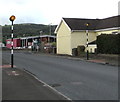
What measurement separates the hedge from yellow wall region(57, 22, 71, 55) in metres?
11.9

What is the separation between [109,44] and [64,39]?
15.9 metres

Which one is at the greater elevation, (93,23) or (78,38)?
(93,23)

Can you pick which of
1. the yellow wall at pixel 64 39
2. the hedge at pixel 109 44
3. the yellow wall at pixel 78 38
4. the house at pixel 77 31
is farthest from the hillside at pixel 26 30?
the hedge at pixel 109 44

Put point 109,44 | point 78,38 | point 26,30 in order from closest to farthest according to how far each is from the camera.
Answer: point 109,44 < point 78,38 < point 26,30

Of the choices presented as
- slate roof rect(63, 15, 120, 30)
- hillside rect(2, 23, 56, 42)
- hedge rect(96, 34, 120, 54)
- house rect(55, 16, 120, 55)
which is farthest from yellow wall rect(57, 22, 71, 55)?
hillside rect(2, 23, 56, 42)

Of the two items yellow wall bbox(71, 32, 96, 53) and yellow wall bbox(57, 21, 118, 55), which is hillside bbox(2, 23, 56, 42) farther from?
yellow wall bbox(71, 32, 96, 53)

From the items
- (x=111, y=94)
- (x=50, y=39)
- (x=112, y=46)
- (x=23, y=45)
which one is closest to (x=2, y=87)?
(x=111, y=94)

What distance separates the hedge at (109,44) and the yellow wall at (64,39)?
11.9 metres

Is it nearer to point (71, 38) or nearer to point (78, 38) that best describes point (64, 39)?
point (71, 38)

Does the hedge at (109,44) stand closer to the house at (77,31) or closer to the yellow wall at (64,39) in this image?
the house at (77,31)

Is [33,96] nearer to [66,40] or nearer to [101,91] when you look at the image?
[101,91]

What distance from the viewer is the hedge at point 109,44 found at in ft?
→ 94.9

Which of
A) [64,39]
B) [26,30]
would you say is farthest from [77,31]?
[26,30]

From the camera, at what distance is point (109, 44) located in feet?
97.8
